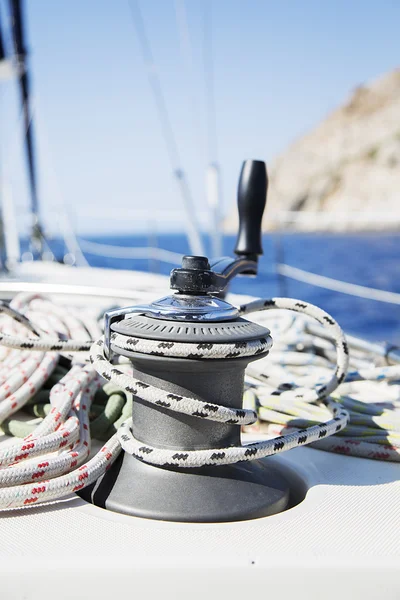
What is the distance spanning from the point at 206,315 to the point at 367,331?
819 centimetres

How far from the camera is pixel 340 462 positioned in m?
0.84

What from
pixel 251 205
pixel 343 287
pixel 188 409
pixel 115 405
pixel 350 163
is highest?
pixel 251 205

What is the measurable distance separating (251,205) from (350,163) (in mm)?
46648

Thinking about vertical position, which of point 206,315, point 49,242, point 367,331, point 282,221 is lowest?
point 367,331

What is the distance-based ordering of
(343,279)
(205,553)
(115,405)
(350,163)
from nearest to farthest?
1. (205,553)
2. (115,405)
3. (343,279)
4. (350,163)

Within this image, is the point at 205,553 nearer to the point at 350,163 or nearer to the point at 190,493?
the point at 190,493

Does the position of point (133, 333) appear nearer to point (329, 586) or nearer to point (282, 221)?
point (329, 586)

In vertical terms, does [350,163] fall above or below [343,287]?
below

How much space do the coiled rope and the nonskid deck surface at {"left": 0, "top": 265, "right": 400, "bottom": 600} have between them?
0.06 meters

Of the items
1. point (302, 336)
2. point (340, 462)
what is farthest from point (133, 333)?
point (302, 336)

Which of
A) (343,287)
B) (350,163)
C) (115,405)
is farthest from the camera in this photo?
(350,163)

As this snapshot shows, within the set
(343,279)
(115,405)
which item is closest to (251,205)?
(115,405)

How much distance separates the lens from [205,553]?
0.57 metres

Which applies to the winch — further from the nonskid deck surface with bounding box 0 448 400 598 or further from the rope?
the rope
